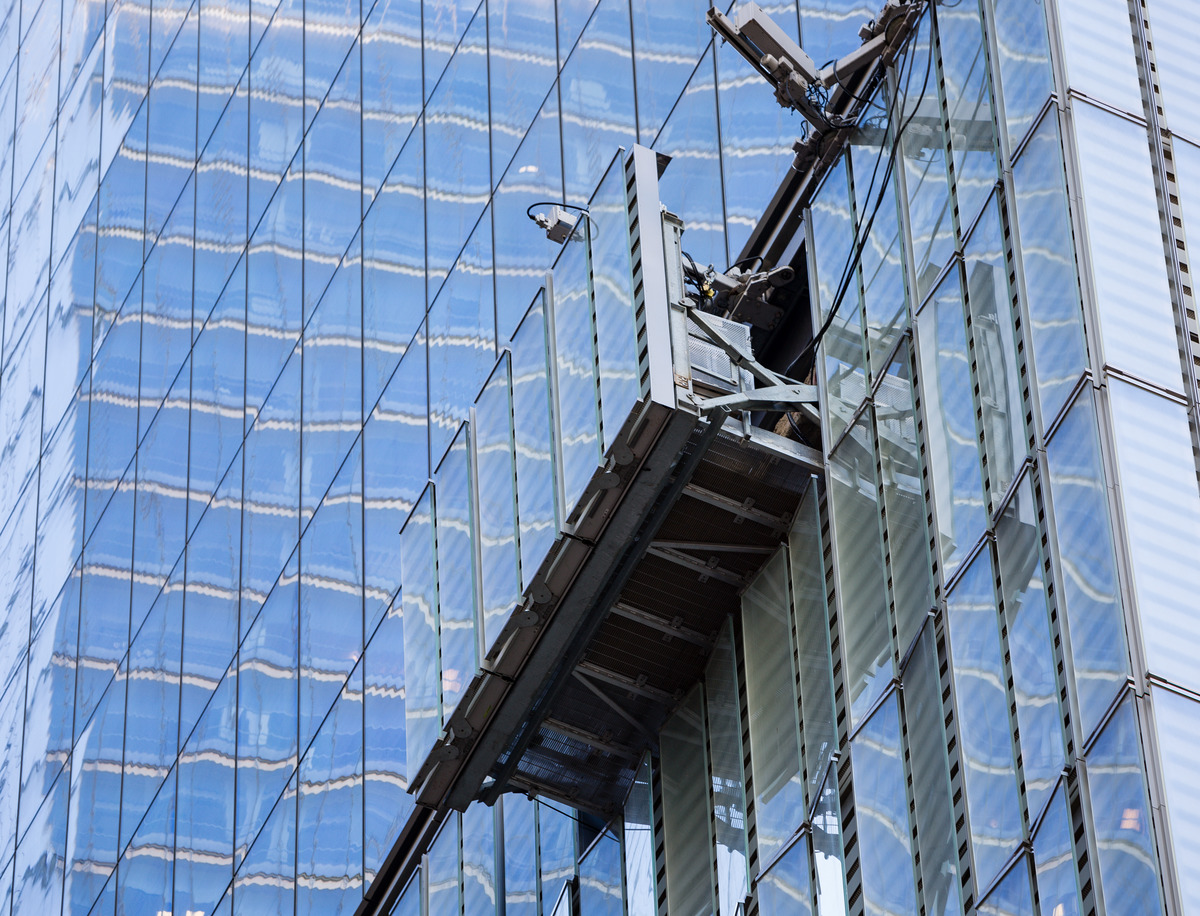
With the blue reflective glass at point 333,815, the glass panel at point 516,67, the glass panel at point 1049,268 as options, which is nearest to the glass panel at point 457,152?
the glass panel at point 516,67

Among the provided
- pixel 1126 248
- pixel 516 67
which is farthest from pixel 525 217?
pixel 1126 248

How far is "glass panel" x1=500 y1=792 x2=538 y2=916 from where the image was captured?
27094mm

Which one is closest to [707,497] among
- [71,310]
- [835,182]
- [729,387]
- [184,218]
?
[729,387]

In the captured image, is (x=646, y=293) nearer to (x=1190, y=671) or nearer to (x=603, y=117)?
(x=1190, y=671)

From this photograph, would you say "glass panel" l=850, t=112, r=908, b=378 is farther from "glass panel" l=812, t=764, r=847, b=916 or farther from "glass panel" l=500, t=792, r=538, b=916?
"glass panel" l=500, t=792, r=538, b=916

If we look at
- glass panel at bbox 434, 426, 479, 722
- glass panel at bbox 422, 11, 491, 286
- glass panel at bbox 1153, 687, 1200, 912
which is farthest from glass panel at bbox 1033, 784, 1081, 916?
glass panel at bbox 422, 11, 491, 286

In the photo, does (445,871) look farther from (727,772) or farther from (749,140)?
(749,140)

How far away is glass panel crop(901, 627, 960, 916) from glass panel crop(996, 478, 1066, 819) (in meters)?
0.92

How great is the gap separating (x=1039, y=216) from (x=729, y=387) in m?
4.23

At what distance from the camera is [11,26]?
67.6 m

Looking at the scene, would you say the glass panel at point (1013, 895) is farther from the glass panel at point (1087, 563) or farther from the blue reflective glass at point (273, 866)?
the blue reflective glass at point (273, 866)

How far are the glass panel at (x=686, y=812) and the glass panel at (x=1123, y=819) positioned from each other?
24.4ft

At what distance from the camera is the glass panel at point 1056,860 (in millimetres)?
15516

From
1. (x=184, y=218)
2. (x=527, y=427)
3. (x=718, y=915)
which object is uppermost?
(x=527, y=427)
